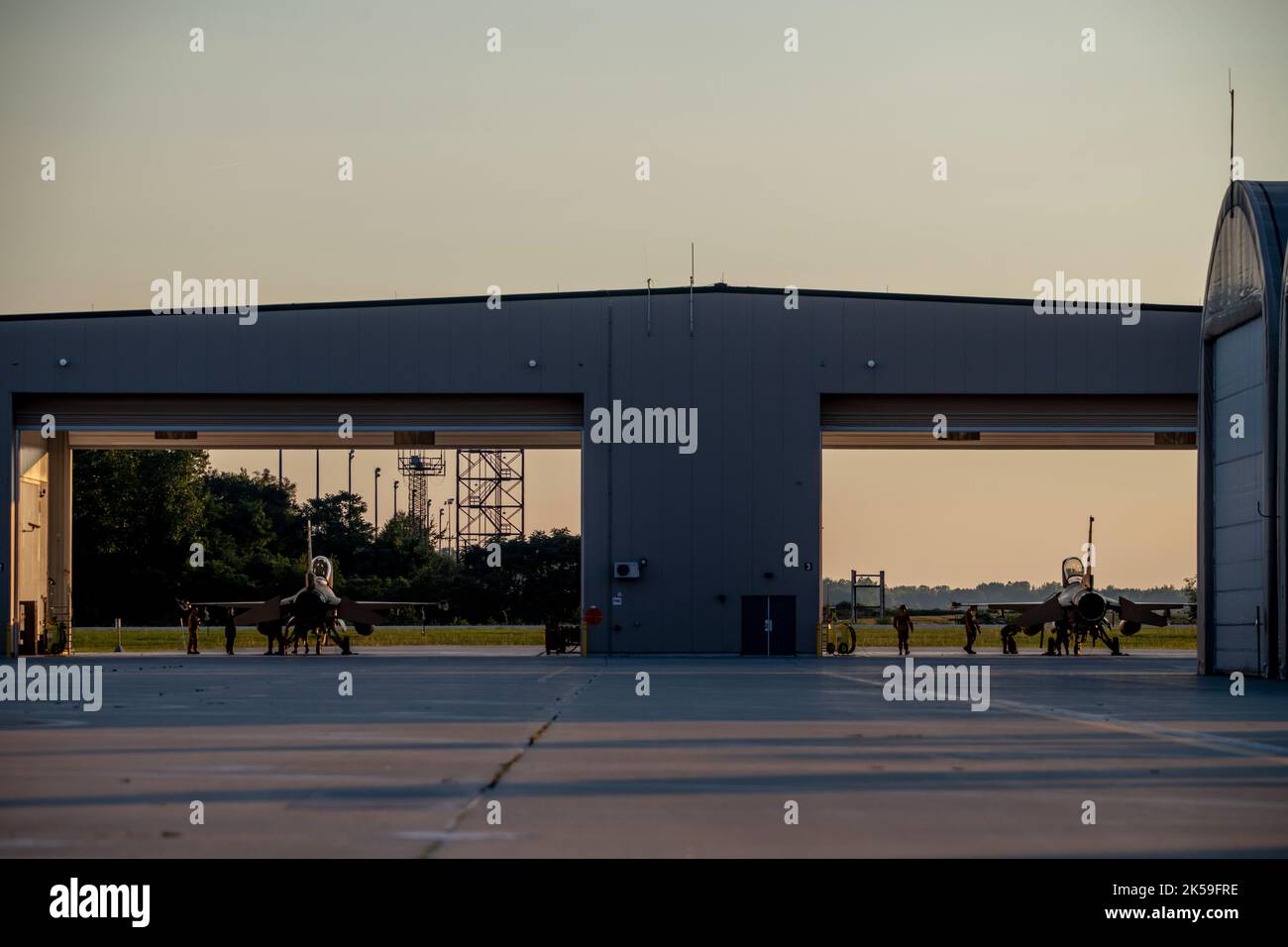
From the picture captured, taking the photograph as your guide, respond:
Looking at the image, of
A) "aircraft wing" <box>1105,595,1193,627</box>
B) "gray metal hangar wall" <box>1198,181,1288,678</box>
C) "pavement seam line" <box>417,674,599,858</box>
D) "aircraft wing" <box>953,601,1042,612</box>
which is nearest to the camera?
"pavement seam line" <box>417,674,599,858</box>

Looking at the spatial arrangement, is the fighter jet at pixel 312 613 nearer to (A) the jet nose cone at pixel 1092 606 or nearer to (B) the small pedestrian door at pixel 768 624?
(B) the small pedestrian door at pixel 768 624

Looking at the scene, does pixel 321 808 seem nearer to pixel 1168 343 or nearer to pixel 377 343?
pixel 377 343

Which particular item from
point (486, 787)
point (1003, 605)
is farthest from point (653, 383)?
point (486, 787)

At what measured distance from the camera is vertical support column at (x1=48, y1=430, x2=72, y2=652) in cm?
4581

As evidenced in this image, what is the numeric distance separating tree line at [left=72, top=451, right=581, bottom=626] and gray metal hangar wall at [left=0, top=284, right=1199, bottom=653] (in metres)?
34.0

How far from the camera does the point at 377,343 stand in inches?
1682

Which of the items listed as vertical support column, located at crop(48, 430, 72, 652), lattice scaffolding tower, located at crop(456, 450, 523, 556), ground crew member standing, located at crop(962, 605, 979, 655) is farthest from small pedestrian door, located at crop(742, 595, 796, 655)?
lattice scaffolding tower, located at crop(456, 450, 523, 556)

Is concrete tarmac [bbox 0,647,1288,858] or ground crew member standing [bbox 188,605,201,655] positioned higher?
concrete tarmac [bbox 0,647,1288,858]

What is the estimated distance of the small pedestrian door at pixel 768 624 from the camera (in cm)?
4225

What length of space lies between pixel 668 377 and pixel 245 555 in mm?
57937

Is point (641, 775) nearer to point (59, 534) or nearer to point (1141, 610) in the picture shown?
point (59, 534)

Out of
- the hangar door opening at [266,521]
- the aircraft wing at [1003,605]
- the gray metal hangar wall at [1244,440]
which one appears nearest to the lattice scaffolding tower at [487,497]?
the hangar door opening at [266,521]

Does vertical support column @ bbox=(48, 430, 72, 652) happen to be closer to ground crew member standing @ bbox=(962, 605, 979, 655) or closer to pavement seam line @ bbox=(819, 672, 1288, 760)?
ground crew member standing @ bbox=(962, 605, 979, 655)
